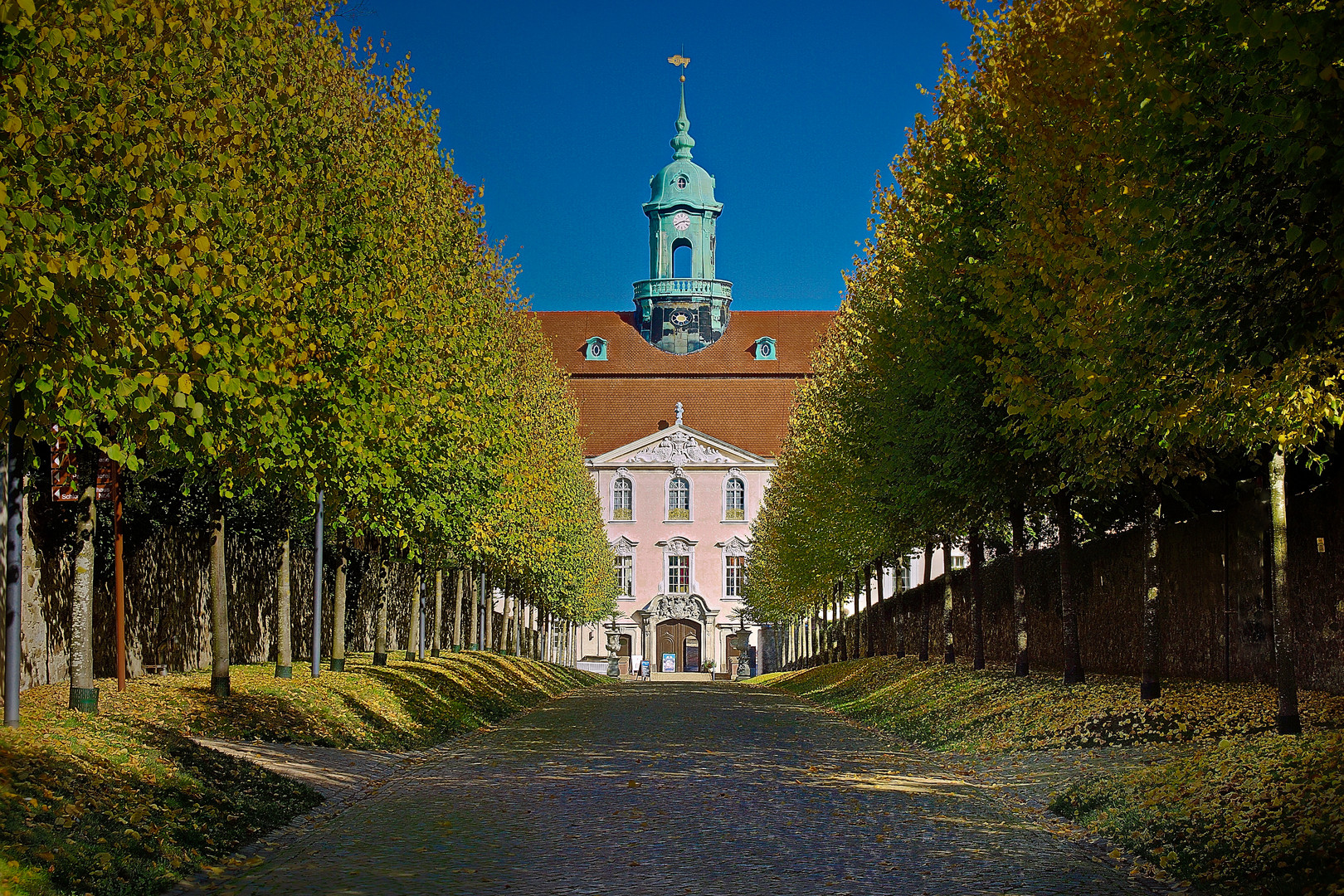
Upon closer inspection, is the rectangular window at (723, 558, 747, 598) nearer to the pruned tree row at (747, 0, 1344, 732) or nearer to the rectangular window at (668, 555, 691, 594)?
the rectangular window at (668, 555, 691, 594)

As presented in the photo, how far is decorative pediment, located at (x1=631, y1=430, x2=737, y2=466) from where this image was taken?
103625 millimetres

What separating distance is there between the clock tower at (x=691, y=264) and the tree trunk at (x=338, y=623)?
81869mm

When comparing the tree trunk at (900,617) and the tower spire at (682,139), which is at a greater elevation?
the tower spire at (682,139)

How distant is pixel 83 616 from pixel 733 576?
90.6 meters

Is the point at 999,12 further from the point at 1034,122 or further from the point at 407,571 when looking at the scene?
the point at 407,571

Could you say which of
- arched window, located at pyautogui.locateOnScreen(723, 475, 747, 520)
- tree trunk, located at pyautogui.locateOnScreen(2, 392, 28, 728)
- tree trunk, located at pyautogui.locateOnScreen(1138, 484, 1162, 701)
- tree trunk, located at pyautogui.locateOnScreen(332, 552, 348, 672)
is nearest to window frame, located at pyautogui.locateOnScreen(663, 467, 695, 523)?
arched window, located at pyautogui.locateOnScreen(723, 475, 747, 520)

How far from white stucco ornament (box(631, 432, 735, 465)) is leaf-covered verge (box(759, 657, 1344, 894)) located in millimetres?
78086

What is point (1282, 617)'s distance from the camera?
14516 mm

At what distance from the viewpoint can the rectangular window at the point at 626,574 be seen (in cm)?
→ 10412

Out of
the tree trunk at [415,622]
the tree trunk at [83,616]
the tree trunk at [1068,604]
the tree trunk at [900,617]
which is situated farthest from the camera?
the tree trunk at [900,617]

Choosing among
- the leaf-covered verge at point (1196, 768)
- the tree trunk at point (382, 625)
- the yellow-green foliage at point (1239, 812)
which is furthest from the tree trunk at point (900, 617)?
the yellow-green foliage at point (1239, 812)

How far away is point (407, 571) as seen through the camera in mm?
44188

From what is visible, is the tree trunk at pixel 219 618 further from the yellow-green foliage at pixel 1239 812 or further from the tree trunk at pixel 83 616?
the yellow-green foliage at pixel 1239 812

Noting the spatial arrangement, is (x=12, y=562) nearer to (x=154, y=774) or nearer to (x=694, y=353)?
(x=154, y=774)
